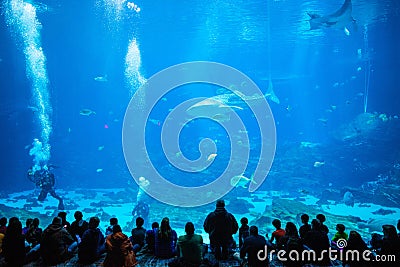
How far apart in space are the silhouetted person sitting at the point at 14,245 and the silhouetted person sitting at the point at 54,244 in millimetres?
303

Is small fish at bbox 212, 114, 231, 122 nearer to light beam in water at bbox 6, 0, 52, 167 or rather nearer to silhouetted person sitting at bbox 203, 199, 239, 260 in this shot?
silhouetted person sitting at bbox 203, 199, 239, 260

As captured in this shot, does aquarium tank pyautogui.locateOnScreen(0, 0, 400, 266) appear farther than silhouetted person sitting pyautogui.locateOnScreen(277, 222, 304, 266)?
Yes

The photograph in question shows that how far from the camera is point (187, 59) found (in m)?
41.9

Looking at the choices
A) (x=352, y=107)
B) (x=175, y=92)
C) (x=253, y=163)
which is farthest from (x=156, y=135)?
(x=352, y=107)

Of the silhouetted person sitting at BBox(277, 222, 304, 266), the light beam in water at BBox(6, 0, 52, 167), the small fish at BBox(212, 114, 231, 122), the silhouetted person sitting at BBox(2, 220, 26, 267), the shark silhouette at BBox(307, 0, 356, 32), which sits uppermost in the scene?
the light beam in water at BBox(6, 0, 52, 167)

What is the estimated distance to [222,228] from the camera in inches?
193

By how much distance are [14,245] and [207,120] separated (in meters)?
23.4

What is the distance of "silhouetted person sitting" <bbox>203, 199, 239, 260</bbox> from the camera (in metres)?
4.90

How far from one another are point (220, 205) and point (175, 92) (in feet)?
124

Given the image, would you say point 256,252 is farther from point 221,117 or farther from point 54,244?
point 221,117

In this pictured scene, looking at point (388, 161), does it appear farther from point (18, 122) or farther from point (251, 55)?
point (18, 122)

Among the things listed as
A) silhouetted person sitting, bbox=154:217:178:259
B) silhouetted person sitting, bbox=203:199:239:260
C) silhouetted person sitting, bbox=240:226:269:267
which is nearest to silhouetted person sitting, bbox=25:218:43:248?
silhouetted person sitting, bbox=154:217:178:259

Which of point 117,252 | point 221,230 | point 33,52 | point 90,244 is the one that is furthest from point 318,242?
point 33,52

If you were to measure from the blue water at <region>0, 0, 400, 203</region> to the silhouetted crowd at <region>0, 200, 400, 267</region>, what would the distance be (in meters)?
10.2
